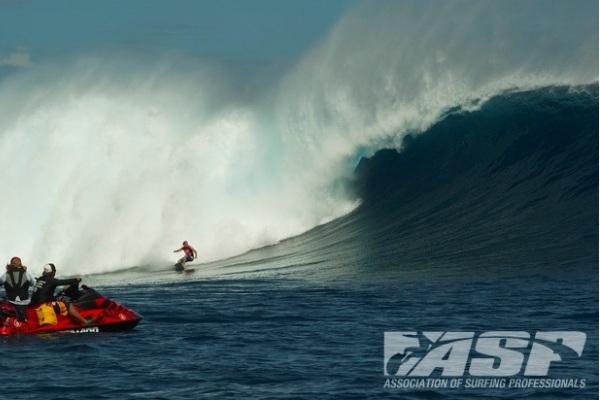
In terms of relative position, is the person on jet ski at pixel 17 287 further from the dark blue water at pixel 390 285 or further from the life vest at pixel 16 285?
the dark blue water at pixel 390 285

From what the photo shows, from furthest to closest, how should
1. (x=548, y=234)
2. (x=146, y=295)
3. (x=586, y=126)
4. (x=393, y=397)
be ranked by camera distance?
(x=586, y=126) → (x=548, y=234) → (x=146, y=295) → (x=393, y=397)

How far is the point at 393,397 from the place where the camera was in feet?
39.5

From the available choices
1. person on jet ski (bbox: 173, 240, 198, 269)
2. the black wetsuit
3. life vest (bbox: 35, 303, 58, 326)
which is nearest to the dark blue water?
life vest (bbox: 35, 303, 58, 326)

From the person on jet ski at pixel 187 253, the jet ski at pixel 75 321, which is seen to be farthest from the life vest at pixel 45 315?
the person on jet ski at pixel 187 253

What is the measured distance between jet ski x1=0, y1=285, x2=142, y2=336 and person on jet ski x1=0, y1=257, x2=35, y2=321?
80 mm

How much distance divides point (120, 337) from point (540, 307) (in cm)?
646

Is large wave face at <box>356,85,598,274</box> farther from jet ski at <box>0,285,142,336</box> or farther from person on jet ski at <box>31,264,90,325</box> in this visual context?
person on jet ski at <box>31,264,90,325</box>

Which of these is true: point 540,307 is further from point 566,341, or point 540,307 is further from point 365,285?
point 365,285

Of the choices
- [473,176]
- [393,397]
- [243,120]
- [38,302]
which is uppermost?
[243,120]

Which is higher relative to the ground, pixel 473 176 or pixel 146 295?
pixel 473 176

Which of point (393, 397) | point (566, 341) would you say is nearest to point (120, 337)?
point (393, 397)

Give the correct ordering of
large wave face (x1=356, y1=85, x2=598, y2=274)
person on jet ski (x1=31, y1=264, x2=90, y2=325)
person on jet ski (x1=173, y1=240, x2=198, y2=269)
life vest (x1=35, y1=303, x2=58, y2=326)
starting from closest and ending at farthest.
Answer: life vest (x1=35, y1=303, x2=58, y2=326), person on jet ski (x1=31, y1=264, x2=90, y2=325), large wave face (x1=356, y1=85, x2=598, y2=274), person on jet ski (x1=173, y1=240, x2=198, y2=269)

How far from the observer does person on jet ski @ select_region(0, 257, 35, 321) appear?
16.7 m

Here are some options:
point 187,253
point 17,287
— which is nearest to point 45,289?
point 17,287
